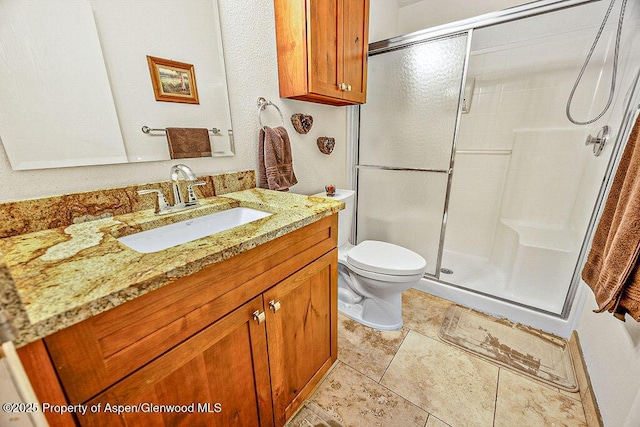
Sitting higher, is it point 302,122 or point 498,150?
point 302,122

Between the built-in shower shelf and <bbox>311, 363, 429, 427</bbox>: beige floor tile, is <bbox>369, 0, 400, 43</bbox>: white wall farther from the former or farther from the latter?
<bbox>311, 363, 429, 427</bbox>: beige floor tile

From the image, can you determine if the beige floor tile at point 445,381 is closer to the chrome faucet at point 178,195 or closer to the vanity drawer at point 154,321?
the vanity drawer at point 154,321

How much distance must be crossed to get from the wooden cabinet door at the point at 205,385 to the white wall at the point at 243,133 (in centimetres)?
64

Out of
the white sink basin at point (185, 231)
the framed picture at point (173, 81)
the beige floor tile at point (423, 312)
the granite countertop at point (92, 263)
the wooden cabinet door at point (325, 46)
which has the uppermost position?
the wooden cabinet door at point (325, 46)

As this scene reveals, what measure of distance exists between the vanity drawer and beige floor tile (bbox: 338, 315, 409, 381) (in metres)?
0.81

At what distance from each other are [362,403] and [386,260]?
26.6 inches

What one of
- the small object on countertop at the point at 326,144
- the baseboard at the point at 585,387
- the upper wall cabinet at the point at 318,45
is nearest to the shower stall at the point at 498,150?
the baseboard at the point at 585,387

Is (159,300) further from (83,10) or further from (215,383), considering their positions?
(83,10)

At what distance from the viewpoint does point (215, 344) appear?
63cm

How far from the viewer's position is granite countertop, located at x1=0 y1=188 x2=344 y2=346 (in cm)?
36

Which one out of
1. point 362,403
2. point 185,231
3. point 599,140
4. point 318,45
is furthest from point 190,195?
point 599,140

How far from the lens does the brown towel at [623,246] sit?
2.36 feet

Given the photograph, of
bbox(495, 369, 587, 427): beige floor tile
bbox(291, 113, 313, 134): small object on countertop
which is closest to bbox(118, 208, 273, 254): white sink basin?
bbox(291, 113, 313, 134): small object on countertop

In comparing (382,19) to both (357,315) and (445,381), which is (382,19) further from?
(445,381)
